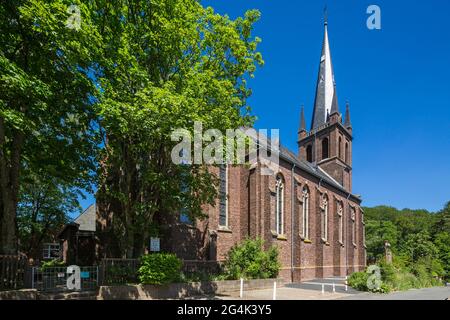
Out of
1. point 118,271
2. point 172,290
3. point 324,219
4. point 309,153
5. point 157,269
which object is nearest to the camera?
point 118,271

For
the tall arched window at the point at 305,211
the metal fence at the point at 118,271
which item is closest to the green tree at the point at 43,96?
the metal fence at the point at 118,271

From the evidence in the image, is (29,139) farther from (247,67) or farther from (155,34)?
(247,67)

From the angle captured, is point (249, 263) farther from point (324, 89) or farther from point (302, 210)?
point (324, 89)

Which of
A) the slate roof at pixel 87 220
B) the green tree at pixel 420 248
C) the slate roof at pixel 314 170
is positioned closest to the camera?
the slate roof at pixel 87 220

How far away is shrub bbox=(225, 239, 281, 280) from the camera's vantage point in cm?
2170

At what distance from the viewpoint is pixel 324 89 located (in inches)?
1973

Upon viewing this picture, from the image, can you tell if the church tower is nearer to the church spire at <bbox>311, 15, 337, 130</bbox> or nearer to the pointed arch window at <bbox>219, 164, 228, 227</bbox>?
the church spire at <bbox>311, 15, 337, 130</bbox>

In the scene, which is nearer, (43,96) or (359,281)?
(43,96)

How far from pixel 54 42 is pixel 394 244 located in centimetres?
8063

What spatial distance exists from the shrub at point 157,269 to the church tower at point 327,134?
104ft

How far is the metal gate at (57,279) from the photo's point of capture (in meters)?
14.6

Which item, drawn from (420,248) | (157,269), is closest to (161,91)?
(157,269)

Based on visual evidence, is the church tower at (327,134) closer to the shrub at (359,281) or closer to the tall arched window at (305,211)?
the tall arched window at (305,211)

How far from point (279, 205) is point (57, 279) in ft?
60.9
